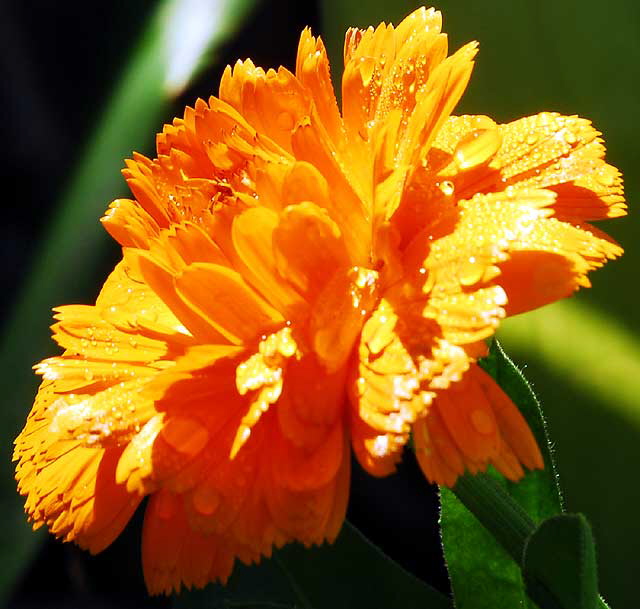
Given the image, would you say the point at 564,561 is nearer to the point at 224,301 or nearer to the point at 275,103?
the point at 224,301

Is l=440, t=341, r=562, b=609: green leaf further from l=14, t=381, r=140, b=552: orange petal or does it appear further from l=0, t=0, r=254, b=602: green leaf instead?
l=0, t=0, r=254, b=602: green leaf

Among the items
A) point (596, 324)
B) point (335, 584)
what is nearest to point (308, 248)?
point (335, 584)

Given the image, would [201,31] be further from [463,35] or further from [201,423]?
[201,423]

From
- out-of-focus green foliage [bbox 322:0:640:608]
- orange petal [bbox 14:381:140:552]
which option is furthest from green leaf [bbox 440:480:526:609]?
out-of-focus green foliage [bbox 322:0:640:608]

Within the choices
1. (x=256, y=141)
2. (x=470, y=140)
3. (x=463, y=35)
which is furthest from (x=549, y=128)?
(x=463, y=35)

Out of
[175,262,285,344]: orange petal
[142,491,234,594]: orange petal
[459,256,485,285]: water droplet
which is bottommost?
[142,491,234,594]: orange petal

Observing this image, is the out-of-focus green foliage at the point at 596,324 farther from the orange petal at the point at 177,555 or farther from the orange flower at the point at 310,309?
the orange petal at the point at 177,555
